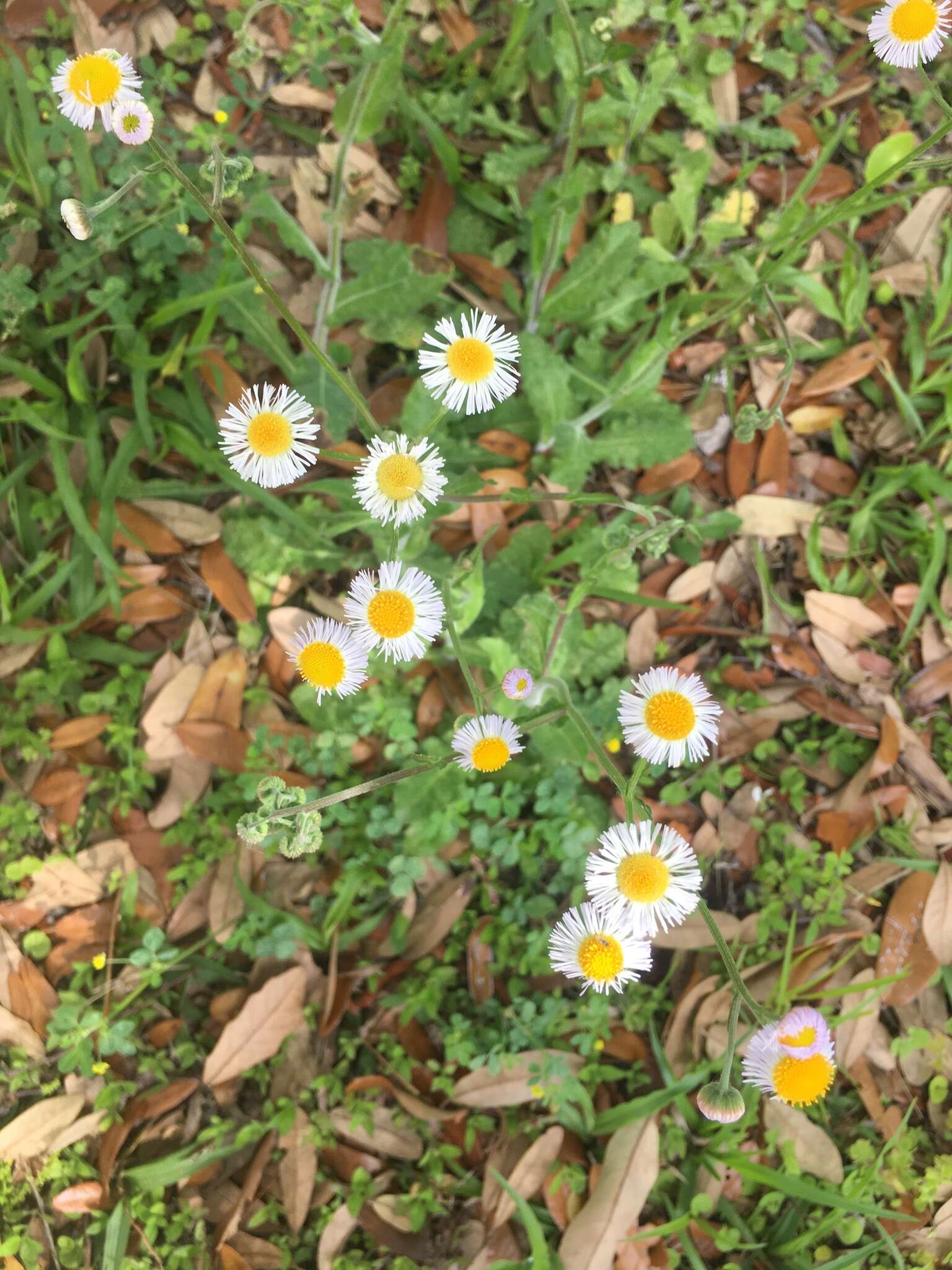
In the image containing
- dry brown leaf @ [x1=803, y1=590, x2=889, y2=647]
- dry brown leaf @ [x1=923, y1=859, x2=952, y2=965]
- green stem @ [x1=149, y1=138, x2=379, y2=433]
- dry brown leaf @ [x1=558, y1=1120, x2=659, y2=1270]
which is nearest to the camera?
green stem @ [x1=149, y1=138, x2=379, y2=433]

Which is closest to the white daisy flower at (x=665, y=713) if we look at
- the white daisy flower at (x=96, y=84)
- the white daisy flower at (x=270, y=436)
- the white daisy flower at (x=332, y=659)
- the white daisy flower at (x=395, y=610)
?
the white daisy flower at (x=395, y=610)

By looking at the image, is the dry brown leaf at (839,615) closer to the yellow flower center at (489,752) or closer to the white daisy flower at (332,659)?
the yellow flower center at (489,752)

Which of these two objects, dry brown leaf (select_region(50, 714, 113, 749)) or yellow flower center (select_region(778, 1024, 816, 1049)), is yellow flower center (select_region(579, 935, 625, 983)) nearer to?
yellow flower center (select_region(778, 1024, 816, 1049))

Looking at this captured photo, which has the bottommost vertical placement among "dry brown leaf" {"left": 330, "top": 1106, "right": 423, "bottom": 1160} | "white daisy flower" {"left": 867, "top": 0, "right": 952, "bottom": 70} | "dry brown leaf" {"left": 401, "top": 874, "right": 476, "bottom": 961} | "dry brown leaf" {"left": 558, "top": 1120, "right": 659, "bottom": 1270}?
"dry brown leaf" {"left": 558, "top": 1120, "right": 659, "bottom": 1270}

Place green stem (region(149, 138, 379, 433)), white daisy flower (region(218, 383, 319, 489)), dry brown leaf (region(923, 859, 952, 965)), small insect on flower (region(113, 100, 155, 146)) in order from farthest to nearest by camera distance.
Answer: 1. dry brown leaf (region(923, 859, 952, 965))
2. white daisy flower (region(218, 383, 319, 489))
3. small insect on flower (region(113, 100, 155, 146))
4. green stem (region(149, 138, 379, 433))

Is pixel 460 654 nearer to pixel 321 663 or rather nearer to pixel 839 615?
pixel 321 663

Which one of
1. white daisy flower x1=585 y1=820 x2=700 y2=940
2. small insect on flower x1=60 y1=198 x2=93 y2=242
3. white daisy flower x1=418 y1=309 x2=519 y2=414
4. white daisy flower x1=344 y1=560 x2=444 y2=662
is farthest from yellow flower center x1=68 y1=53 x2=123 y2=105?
white daisy flower x1=585 y1=820 x2=700 y2=940

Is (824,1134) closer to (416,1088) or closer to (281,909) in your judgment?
(416,1088)

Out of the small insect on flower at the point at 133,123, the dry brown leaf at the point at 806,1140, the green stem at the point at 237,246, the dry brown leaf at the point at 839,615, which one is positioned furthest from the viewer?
the dry brown leaf at the point at 839,615
